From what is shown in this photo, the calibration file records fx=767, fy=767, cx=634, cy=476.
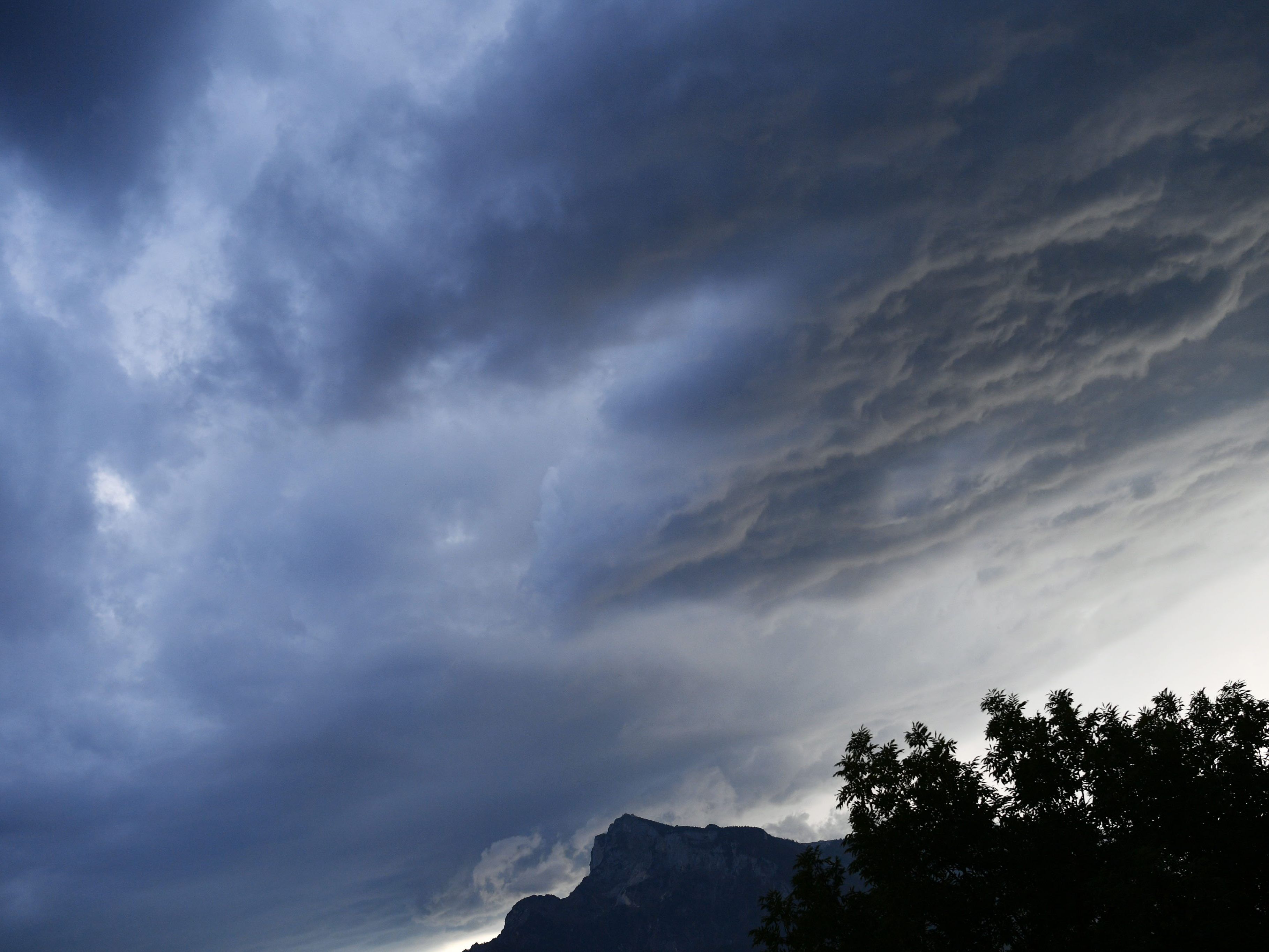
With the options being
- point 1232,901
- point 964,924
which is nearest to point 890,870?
point 964,924

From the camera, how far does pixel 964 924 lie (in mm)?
33125

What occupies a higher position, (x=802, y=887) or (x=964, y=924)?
(x=802, y=887)

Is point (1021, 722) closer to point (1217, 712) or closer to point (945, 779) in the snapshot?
point (945, 779)

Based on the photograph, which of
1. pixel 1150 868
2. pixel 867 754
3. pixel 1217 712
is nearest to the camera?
pixel 1150 868

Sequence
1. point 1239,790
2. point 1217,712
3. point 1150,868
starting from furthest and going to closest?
point 1217,712 < point 1239,790 < point 1150,868

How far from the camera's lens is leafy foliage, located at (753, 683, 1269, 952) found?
29.6 m

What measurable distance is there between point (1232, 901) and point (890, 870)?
12.4 m

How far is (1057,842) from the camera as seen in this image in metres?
33.7

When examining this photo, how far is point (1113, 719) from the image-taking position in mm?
36062

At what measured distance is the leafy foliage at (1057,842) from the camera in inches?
1164

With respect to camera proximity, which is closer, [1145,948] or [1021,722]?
[1145,948]

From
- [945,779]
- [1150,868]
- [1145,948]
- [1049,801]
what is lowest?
[1145,948]

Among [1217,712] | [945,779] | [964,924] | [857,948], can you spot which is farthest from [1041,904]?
[1217,712]

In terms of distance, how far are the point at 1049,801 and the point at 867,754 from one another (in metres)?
8.08
